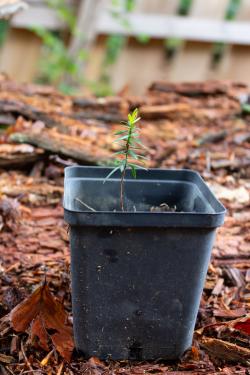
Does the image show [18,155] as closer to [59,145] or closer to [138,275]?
[59,145]

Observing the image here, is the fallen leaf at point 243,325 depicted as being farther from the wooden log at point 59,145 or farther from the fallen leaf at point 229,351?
the wooden log at point 59,145

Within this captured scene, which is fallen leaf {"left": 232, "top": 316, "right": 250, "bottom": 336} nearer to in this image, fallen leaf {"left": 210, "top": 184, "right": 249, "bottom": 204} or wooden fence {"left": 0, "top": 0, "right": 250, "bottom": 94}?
fallen leaf {"left": 210, "top": 184, "right": 249, "bottom": 204}

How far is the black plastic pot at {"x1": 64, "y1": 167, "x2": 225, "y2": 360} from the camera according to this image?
1471 mm

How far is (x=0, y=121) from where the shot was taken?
2984mm

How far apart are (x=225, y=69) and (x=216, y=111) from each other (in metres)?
1.64

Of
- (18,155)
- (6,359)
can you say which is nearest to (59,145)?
(18,155)

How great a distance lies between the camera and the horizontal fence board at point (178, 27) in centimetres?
482

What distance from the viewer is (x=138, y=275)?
5.04 ft

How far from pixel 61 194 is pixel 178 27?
2756mm

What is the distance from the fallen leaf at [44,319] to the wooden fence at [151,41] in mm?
3443

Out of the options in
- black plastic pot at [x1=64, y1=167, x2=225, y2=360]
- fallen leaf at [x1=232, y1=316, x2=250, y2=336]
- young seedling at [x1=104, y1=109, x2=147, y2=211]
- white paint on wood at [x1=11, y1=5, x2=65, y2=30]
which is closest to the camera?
black plastic pot at [x1=64, y1=167, x2=225, y2=360]

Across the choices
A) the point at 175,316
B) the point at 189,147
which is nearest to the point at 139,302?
the point at 175,316

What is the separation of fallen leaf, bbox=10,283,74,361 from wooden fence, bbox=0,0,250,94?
344 cm

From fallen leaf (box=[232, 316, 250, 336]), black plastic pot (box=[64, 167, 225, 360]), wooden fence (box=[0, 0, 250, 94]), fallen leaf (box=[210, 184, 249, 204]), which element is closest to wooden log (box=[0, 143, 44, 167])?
fallen leaf (box=[210, 184, 249, 204])
